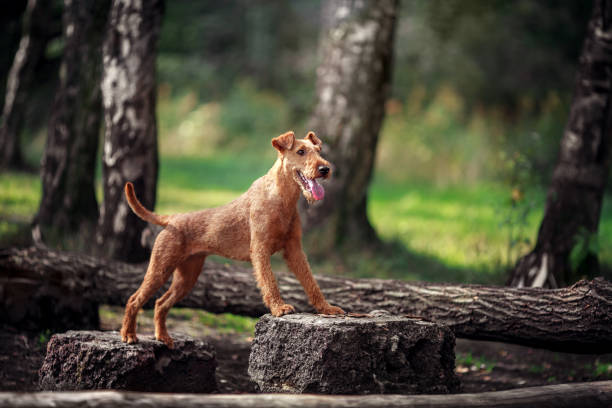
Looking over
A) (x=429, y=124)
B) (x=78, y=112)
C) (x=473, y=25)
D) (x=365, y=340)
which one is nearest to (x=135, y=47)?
(x=78, y=112)

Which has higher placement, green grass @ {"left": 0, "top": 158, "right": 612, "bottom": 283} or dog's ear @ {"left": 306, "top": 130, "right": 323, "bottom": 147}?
dog's ear @ {"left": 306, "top": 130, "right": 323, "bottom": 147}

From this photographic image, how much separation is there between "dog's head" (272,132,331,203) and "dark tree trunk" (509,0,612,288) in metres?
2.99

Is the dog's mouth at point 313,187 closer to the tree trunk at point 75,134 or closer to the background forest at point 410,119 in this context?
the background forest at point 410,119

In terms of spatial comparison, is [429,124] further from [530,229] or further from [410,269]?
[410,269]

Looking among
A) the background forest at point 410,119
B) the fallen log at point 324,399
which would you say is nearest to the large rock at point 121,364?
the fallen log at point 324,399

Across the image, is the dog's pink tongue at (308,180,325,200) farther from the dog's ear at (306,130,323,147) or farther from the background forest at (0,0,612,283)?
the background forest at (0,0,612,283)

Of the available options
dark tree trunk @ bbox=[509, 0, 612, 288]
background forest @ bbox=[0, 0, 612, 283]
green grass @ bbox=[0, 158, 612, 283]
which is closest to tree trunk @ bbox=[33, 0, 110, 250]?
background forest @ bbox=[0, 0, 612, 283]

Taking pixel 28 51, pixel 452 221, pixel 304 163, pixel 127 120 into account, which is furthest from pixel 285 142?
pixel 28 51

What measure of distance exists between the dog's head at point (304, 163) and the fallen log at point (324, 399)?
1236mm

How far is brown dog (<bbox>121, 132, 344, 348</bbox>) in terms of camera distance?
415cm

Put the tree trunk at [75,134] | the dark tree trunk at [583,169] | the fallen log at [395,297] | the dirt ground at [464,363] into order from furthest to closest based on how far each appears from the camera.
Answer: the tree trunk at [75,134], the dark tree trunk at [583,169], the dirt ground at [464,363], the fallen log at [395,297]

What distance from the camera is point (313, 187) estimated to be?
399 centimetres

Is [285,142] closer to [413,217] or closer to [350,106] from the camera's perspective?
[350,106]

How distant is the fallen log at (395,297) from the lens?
4738 millimetres
